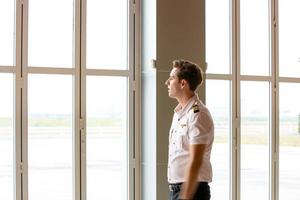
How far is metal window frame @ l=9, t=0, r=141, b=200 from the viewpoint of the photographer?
4617 millimetres

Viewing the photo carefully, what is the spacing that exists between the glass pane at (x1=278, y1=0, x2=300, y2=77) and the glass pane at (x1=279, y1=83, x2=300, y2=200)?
0.69 feet

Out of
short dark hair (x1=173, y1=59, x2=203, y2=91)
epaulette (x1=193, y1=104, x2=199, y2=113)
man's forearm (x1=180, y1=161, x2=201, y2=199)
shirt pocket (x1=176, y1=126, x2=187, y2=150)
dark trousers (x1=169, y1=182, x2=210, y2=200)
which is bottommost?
dark trousers (x1=169, y1=182, x2=210, y2=200)

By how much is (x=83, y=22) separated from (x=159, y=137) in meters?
1.44

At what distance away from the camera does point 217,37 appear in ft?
18.7

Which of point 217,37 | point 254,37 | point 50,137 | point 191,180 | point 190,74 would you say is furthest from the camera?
point 254,37

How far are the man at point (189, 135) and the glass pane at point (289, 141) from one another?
11.2 ft

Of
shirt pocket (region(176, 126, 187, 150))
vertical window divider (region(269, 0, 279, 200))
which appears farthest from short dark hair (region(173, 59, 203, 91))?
vertical window divider (region(269, 0, 279, 200))

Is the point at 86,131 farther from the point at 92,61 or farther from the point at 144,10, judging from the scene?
the point at 144,10

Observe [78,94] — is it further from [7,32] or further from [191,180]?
[191,180]

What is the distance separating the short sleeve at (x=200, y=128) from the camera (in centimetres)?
285

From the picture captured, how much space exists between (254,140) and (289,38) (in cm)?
144

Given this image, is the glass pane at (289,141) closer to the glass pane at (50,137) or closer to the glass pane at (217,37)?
the glass pane at (217,37)

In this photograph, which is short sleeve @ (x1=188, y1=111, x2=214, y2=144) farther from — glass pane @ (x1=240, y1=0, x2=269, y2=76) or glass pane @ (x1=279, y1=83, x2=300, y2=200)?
glass pane @ (x1=279, y1=83, x2=300, y2=200)

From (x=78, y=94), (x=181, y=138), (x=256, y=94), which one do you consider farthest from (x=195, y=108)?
(x=256, y=94)
